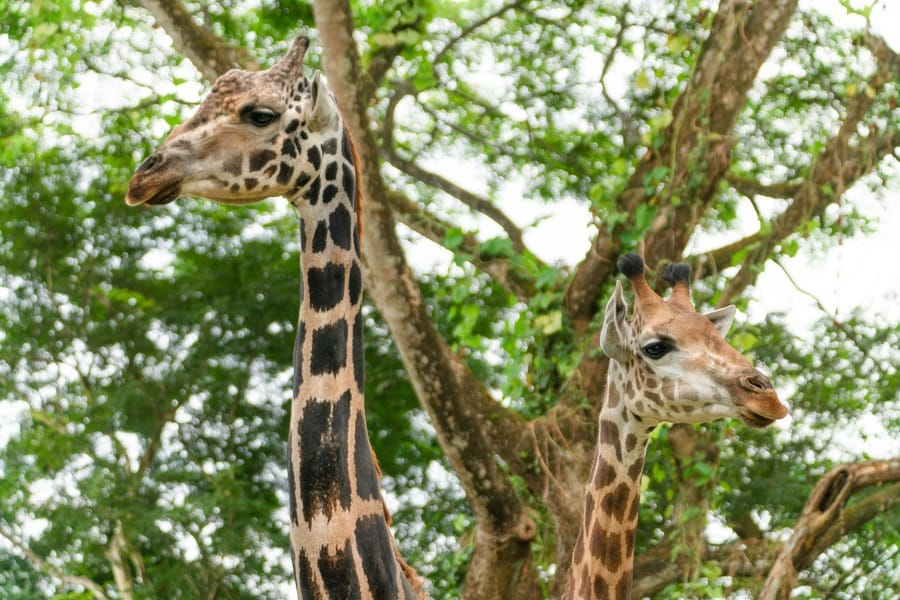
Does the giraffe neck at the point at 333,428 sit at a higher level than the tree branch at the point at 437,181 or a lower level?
lower

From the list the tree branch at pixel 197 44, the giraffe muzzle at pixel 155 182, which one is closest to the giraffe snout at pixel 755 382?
the giraffe muzzle at pixel 155 182

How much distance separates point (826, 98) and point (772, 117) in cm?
48

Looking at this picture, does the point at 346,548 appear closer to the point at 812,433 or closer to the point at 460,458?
the point at 460,458

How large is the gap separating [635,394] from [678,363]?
25 cm

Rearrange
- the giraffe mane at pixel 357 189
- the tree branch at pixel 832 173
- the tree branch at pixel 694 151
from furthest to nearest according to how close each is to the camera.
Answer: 1. the tree branch at pixel 832 173
2. the tree branch at pixel 694 151
3. the giraffe mane at pixel 357 189

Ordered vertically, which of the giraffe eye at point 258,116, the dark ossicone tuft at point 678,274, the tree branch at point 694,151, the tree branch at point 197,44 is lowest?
the giraffe eye at point 258,116

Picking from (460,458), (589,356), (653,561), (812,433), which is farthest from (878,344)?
(460,458)

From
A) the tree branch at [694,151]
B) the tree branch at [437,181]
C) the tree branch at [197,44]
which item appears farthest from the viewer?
the tree branch at [437,181]

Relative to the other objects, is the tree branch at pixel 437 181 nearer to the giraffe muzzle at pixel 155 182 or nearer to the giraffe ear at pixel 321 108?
the giraffe ear at pixel 321 108

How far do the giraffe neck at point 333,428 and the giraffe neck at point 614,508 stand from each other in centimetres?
107

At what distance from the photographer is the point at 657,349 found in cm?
449

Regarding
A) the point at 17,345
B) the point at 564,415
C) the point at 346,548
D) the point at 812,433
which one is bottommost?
the point at 346,548

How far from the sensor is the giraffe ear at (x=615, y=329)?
4.71m

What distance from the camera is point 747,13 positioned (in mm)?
7676
